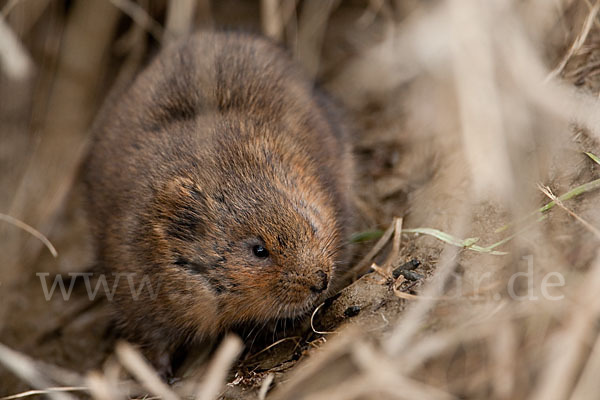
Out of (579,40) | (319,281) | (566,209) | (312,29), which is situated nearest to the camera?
(566,209)

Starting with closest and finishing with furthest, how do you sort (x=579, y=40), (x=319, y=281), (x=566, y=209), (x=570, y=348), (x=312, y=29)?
(x=570, y=348) < (x=566, y=209) < (x=319, y=281) < (x=579, y=40) < (x=312, y=29)

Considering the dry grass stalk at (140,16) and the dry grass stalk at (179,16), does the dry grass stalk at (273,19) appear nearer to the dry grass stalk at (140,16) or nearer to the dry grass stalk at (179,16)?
the dry grass stalk at (179,16)

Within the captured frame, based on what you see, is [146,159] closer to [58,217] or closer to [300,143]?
[300,143]

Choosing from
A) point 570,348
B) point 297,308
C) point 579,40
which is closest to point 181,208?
point 297,308

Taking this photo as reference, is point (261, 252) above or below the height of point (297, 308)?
above

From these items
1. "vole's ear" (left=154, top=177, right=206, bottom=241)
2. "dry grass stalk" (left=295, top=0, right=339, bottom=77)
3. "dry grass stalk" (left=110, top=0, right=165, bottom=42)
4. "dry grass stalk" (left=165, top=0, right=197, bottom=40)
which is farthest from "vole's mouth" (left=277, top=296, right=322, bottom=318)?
"dry grass stalk" (left=110, top=0, right=165, bottom=42)

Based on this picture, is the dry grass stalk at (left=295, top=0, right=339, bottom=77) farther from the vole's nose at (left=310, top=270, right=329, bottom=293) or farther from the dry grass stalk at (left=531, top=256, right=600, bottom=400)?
the dry grass stalk at (left=531, top=256, right=600, bottom=400)

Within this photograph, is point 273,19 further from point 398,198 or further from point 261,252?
point 261,252

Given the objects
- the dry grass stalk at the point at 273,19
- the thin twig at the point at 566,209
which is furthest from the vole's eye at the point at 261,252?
the dry grass stalk at the point at 273,19
